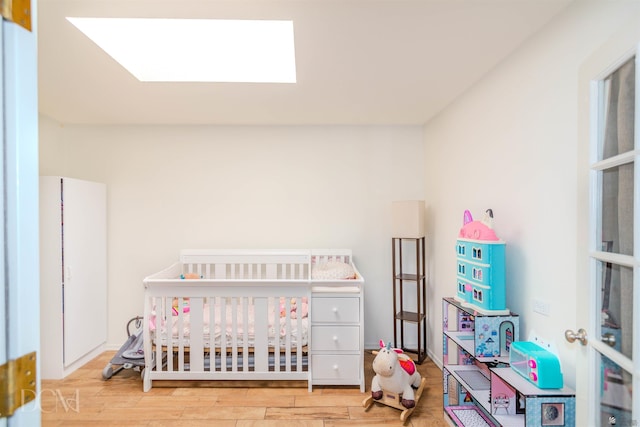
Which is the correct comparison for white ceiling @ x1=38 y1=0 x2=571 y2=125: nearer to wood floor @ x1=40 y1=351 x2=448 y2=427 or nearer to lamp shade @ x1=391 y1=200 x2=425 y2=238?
lamp shade @ x1=391 y1=200 x2=425 y2=238

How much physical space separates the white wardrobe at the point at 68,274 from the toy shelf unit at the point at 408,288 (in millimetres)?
2830

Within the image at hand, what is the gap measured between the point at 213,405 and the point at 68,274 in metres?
1.68

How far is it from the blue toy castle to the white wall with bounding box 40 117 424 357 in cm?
145

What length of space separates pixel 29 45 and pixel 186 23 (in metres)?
1.58

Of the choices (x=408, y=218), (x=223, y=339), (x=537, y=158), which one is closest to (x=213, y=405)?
(x=223, y=339)

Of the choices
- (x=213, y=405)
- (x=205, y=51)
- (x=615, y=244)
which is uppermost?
(x=205, y=51)

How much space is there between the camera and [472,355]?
1847 millimetres

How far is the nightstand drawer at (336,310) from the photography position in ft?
8.47

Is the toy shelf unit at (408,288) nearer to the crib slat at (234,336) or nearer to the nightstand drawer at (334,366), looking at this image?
the nightstand drawer at (334,366)

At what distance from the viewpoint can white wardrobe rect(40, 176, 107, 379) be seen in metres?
2.75

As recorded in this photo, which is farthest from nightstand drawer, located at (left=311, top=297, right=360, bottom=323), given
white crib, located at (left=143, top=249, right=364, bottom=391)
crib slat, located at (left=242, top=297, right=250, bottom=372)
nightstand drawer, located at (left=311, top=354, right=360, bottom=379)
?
crib slat, located at (left=242, top=297, right=250, bottom=372)

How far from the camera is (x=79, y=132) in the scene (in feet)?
11.0

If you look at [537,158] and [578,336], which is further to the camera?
[537,158]

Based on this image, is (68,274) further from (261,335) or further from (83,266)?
(261,335)
